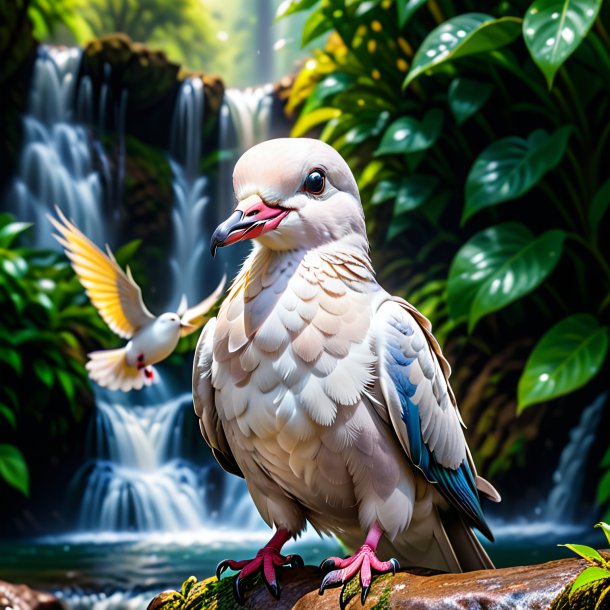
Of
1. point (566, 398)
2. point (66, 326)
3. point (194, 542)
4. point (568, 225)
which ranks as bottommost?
point (194, 542)

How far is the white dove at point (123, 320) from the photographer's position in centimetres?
213

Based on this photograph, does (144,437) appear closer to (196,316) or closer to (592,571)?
(196,316)

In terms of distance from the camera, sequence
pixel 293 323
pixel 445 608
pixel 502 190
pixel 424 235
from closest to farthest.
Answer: pixel 445 608 < pixel 293 323 < pixel 502 190 < pixel 424 235

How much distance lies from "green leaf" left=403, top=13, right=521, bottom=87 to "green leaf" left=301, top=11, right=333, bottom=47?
Result: 3.05 ft

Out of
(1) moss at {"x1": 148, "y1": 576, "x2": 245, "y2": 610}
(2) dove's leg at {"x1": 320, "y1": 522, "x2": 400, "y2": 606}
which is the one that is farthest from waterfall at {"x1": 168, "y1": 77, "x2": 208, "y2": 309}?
(2) dove's leg at {"x1": 320, "y1": 522, "x2": 400, "y2": 606}

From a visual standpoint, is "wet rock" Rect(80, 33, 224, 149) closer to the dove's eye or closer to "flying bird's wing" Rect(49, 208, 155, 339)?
"flying bird's wing" Rect(49, 208, 155, 339)

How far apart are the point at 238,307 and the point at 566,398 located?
11.0 feet

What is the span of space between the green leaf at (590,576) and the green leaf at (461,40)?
2.64 metres

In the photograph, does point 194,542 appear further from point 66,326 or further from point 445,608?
point 445,608

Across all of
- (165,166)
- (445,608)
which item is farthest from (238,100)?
(445,608)

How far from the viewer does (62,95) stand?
5.50 meters

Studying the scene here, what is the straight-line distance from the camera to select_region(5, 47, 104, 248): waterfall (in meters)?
5.43

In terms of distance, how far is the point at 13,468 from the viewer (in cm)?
463

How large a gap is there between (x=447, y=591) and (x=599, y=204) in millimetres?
2957
